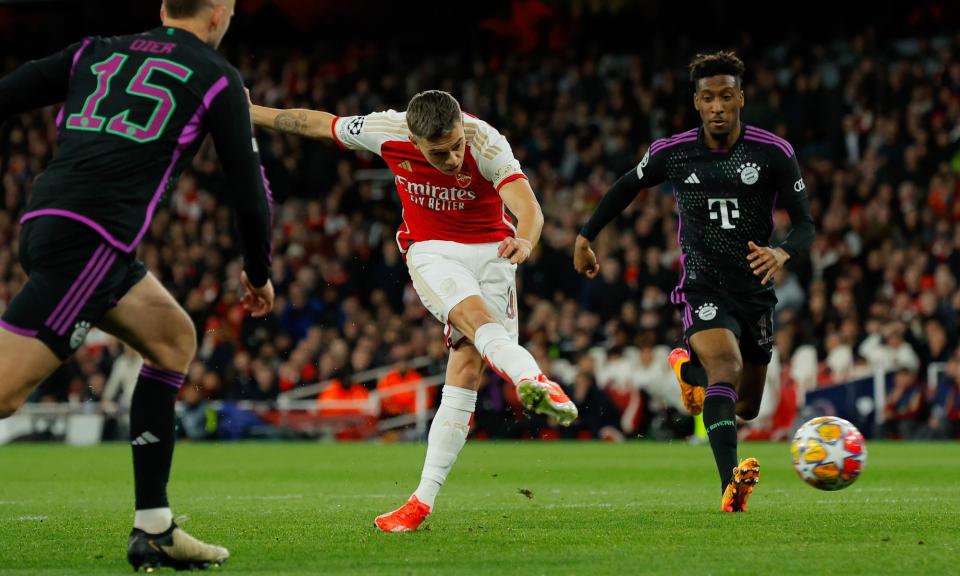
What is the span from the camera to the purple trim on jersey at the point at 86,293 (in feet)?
16.4

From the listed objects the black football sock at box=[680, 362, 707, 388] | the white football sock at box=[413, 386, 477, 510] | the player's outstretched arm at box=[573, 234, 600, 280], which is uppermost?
the player's outstretched arm at box=[573, 234, 600, 280]

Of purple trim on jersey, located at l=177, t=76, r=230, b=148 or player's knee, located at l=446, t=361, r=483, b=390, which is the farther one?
player's knee, located at l=446, t=361, r=483, b=390

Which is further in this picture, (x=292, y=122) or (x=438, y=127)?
(x=292, y=122)

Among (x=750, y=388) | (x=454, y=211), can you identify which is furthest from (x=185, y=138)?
(x=750, y=388)

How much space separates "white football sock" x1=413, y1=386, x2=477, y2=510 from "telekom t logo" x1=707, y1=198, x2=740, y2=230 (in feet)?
6.39

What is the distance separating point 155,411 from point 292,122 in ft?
8.61

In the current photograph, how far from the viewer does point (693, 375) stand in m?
9.24

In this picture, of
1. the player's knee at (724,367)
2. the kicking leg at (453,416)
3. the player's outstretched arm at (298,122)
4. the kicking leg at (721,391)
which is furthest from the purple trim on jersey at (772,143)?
the player's outstretched arm at (298,122)

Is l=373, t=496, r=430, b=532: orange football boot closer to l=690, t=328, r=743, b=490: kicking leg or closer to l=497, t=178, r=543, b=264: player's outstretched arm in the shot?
l=497, t=178, r=543, b=264: player's outstretched arm

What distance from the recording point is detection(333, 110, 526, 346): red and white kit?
23.7 ft

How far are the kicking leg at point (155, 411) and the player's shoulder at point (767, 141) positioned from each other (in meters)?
3.98

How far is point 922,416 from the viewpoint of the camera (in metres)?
17.6

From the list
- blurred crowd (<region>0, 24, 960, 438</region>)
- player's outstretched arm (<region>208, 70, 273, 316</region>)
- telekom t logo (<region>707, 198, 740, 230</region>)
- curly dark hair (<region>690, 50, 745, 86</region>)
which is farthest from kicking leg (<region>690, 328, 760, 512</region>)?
blurred crowd (<region>0, 24, 960, 438</region>)

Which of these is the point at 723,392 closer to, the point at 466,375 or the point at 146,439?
the point at 466,375
